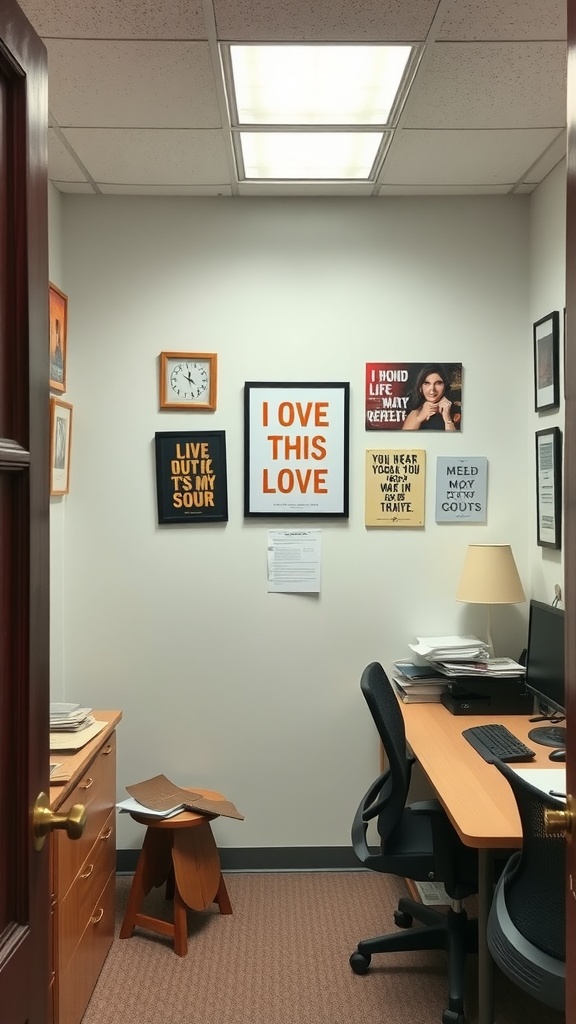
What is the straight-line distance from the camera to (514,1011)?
2.28 meters

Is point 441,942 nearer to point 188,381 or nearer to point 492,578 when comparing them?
point 492,578

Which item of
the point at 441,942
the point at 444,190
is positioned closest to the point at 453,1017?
the point at 441,942

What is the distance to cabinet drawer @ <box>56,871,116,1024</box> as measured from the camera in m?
2.05

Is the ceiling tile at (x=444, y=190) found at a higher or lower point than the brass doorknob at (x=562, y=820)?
higher

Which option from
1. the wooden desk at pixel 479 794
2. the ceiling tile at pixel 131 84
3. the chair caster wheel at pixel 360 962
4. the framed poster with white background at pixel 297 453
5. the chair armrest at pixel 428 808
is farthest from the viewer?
the framed poster with white background at pixel 297 453

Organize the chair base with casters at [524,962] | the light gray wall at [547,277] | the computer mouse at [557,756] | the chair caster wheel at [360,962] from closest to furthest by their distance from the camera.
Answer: the chair base with casters at [524,962]
the computer mouse at [557,756]
the chair caster wheel at [360,962]
the light gray wall at [547,277]

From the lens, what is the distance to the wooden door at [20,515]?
1004 mm

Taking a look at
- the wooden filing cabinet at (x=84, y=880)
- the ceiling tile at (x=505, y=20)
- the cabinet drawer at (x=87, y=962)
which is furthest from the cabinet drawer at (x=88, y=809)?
the ceiling tile at (x=505, y=20)

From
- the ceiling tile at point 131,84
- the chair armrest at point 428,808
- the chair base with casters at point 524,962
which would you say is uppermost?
the ceiling tile at point 131,84

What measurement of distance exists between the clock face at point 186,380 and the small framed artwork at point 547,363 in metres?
1.35

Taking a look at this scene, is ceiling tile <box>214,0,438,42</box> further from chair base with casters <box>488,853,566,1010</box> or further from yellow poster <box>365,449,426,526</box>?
chair base with casters <box>488,853,566,1010</box>

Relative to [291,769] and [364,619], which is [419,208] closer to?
[364,619]

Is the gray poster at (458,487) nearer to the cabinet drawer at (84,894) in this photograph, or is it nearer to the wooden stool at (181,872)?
the wooden stool at (181,872)

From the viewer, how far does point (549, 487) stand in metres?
2.96
